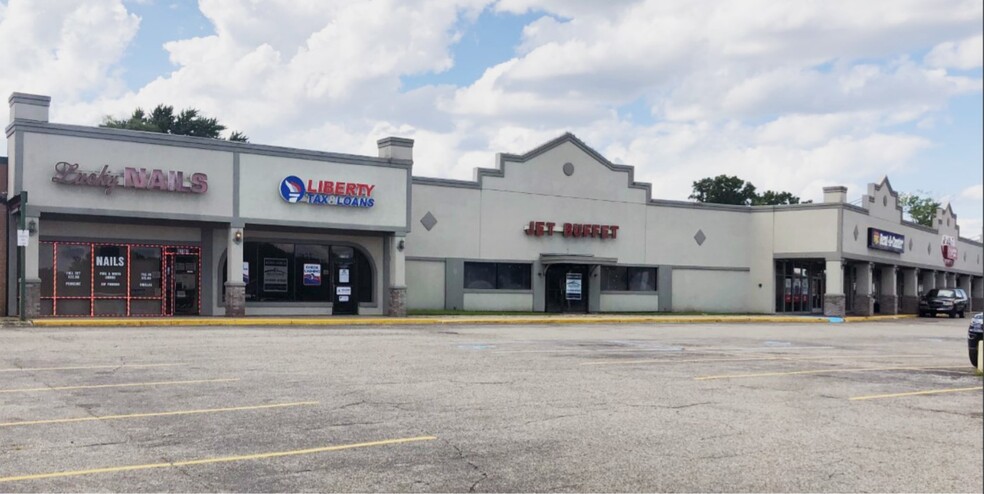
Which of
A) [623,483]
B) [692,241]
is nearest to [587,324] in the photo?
[692,241]

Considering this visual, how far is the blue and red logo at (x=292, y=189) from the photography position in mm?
29562

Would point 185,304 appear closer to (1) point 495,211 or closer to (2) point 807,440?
(1) point 495,211

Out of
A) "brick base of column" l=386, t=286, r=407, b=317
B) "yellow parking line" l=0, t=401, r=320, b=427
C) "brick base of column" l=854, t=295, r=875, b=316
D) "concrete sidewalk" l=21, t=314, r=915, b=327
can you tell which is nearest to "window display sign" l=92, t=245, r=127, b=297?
"concrete sidewalk" l=21, t=314, r=915, b=327

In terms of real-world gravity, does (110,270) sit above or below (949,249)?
below

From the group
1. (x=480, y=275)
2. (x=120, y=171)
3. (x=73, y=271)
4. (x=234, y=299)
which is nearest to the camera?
(x=120, y=171)

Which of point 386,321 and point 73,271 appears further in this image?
point 386,321

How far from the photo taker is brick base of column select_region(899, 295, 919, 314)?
5562 cm

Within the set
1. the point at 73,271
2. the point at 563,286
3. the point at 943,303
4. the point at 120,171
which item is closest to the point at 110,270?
the point at 73,271

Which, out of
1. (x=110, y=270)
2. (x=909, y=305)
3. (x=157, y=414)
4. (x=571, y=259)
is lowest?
(x=909, y=305)

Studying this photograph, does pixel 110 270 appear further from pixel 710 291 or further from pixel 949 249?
pixel 949 249

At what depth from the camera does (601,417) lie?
1058cm

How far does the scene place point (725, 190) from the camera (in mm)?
92688

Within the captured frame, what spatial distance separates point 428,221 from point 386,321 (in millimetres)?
7128

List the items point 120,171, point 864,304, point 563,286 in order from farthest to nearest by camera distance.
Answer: point 864,304 < point 563,286 < point 120,171
